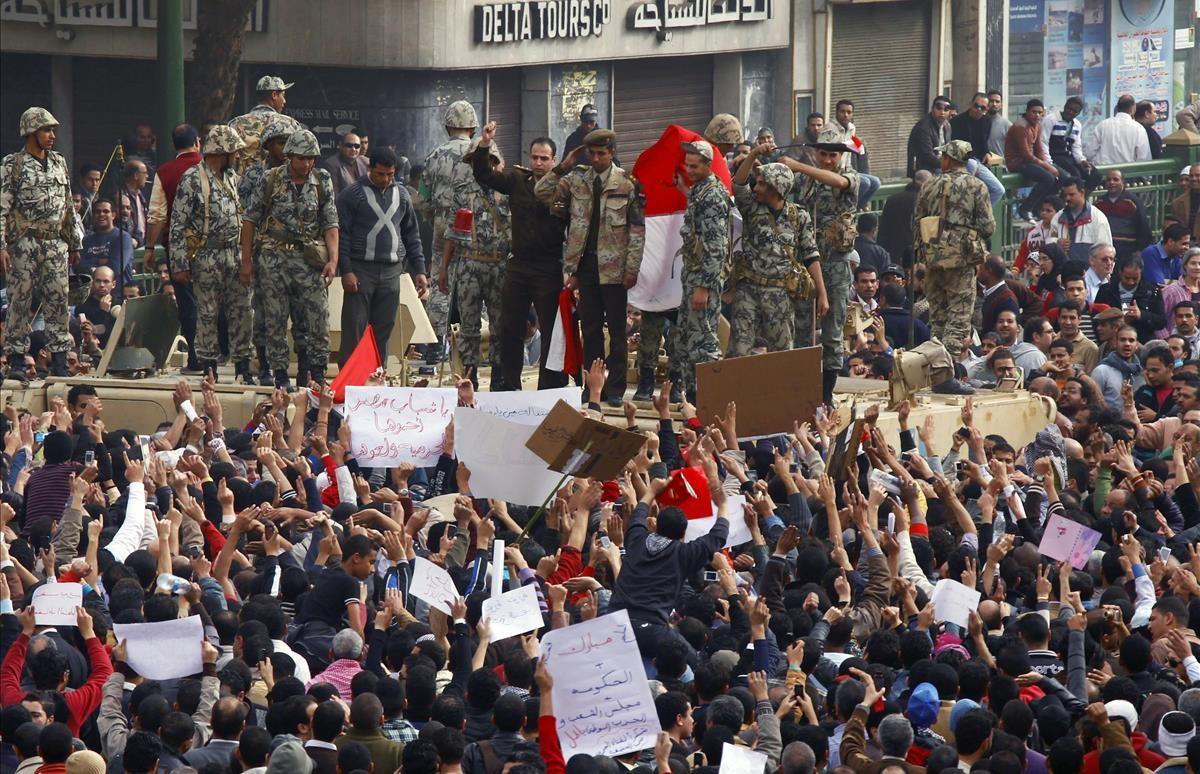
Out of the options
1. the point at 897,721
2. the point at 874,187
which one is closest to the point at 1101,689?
the point at 897,721

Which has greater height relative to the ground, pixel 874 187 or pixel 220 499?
pixel 874 187

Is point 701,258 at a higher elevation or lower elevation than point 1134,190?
lower

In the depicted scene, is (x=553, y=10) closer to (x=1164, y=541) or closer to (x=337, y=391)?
(x=337, y=391)

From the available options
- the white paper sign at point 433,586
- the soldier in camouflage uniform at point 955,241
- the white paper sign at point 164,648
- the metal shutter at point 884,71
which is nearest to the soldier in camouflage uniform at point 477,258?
the soldier in camouflage uniform at point 955,241

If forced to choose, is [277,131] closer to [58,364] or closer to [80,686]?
[58,364]

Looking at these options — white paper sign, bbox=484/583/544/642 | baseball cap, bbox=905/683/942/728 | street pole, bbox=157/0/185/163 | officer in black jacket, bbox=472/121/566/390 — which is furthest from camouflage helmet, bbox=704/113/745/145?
A: baseball cap, bbox=905/683/942/728

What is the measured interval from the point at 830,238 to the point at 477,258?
239cm

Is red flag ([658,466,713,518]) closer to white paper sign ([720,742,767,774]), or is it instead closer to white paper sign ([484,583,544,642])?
white paper sign ([484,583,544,642])

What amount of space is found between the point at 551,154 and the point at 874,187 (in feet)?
23.6

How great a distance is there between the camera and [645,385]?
1630 cm

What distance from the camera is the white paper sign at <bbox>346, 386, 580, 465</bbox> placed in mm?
13992

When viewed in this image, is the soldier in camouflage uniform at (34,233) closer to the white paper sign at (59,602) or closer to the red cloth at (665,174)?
the red cloth at (665,174)

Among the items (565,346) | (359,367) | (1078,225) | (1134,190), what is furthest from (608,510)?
(1134,190)

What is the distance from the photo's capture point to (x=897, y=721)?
9.27 metres
